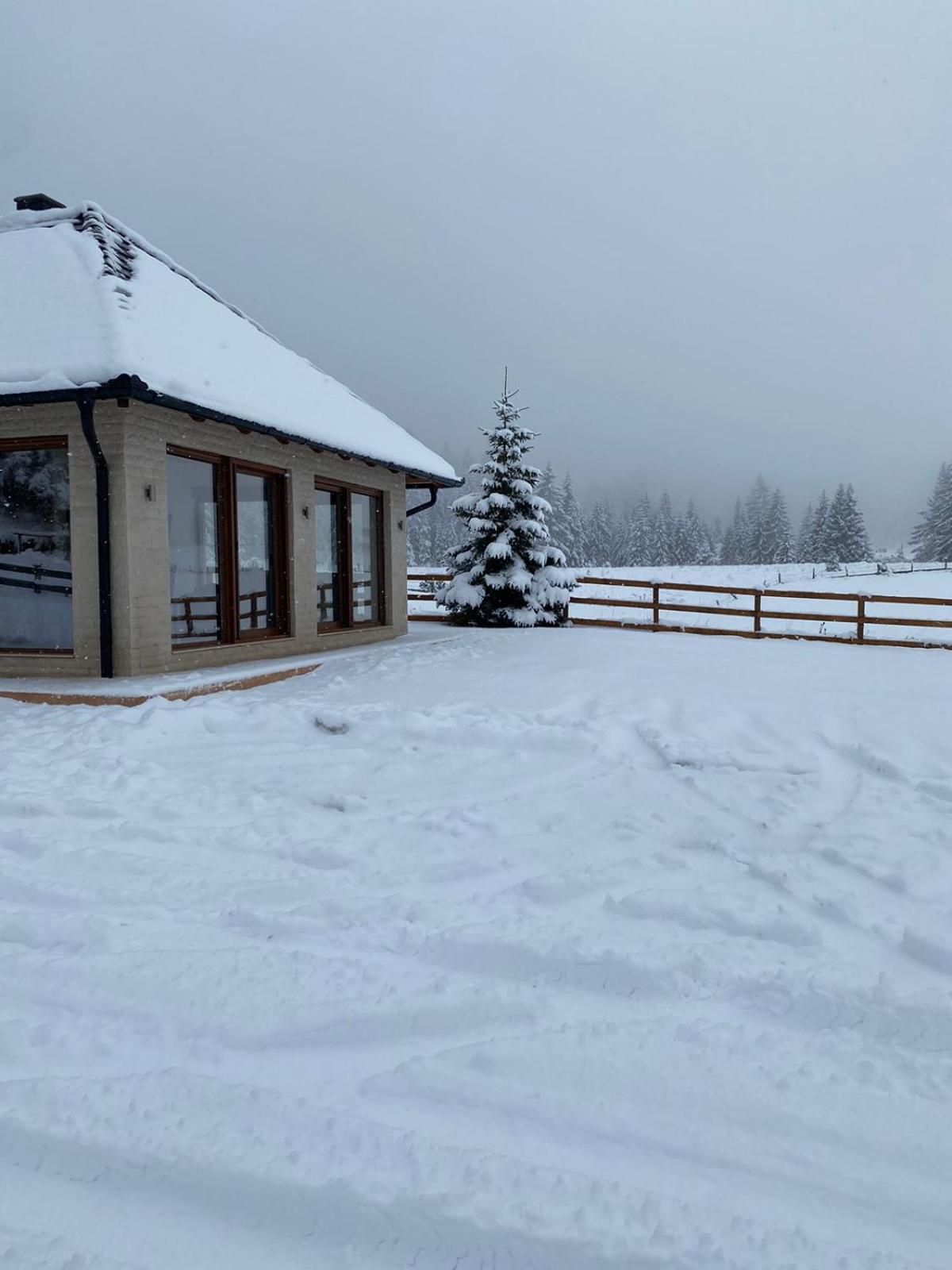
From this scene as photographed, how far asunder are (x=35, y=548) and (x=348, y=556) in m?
4.16

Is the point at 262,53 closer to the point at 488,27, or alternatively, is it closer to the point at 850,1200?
the point at 488,27

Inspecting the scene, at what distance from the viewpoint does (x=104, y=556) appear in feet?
23.9

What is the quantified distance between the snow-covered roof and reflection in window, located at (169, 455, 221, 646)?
963 mm

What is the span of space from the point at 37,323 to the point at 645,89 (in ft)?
186

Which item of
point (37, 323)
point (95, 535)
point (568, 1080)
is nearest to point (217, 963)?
point (568, 1080)

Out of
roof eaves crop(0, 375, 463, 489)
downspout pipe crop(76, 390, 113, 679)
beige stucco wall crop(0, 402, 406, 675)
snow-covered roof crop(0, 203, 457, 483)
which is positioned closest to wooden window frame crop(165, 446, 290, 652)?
beige stucco wall crop(0, 402, 406, 675)

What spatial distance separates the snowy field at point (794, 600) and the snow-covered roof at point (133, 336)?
6785mm

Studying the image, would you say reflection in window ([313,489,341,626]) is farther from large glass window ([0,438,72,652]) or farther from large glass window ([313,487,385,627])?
large glass window ([0,438,72,652])

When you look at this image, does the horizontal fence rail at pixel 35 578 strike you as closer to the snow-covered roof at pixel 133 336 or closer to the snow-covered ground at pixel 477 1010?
the snow-covered roof at pixel 133 336

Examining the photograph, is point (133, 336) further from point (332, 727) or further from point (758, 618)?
point (758, 618)

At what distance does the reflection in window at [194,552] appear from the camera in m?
8.20

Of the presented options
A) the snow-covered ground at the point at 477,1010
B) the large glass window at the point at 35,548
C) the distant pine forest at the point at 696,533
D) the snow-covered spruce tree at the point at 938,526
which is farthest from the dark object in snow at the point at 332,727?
the snow-covered spruce tree at the point at 938,526

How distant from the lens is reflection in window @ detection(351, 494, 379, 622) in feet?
37.7

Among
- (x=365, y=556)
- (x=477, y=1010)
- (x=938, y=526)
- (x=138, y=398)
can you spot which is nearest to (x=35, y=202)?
(x=138, y=398)
